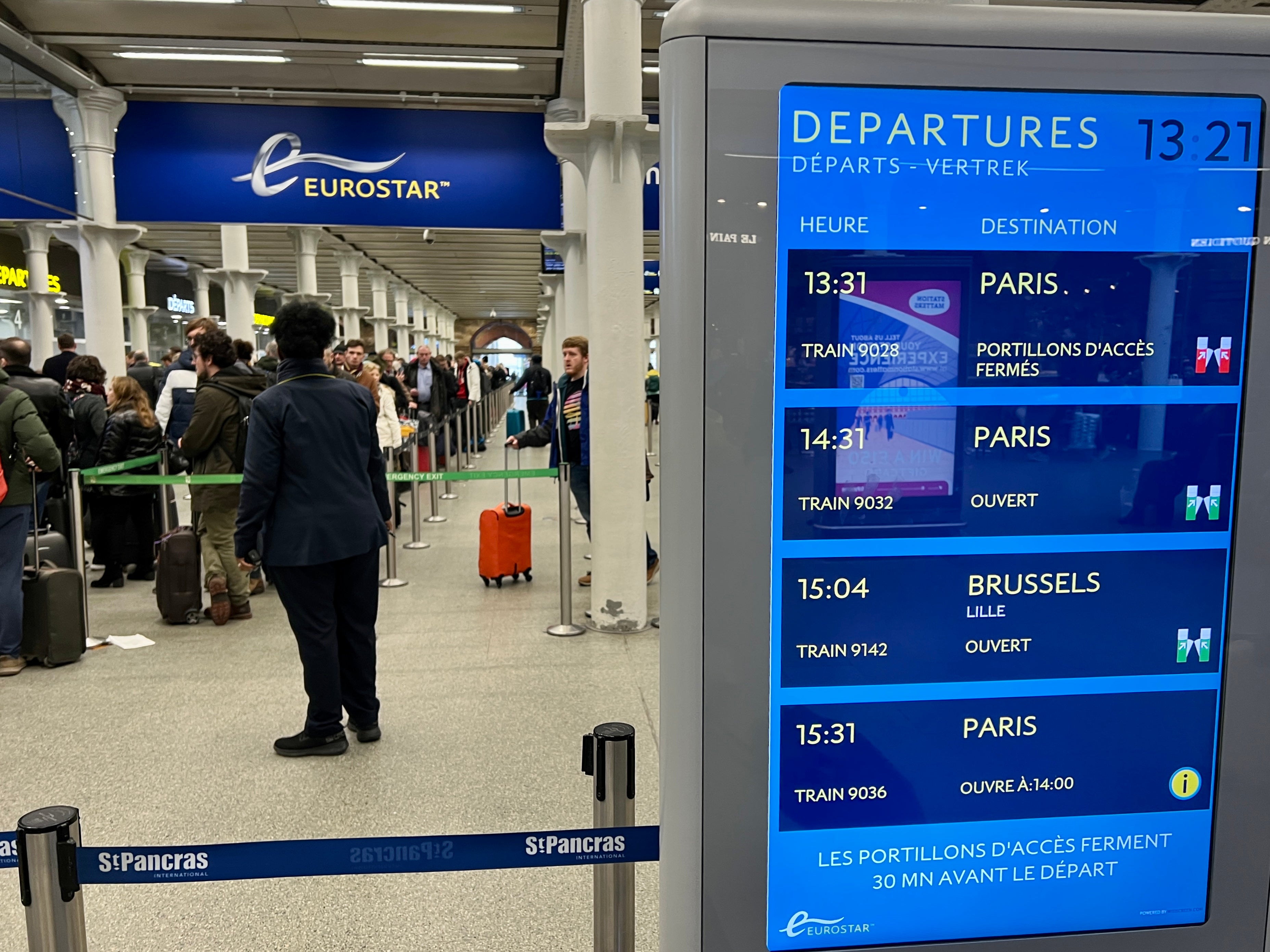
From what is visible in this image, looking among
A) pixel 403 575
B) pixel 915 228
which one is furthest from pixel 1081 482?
pixel 403 575

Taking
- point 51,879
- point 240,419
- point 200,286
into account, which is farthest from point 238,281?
point 200,286

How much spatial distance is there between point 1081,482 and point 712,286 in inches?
28.1

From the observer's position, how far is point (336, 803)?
3.82m

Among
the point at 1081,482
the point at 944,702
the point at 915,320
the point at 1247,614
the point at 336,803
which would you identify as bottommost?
the point at 336,803

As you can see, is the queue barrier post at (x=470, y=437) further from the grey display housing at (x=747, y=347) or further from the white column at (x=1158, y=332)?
the white column at (x=1158, y=332)

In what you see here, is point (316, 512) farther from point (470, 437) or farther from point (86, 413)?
point (470, 437)

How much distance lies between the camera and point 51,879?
1881mm

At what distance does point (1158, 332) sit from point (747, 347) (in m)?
0.70

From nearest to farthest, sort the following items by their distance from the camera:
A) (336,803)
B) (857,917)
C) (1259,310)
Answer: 1. (1259,310)
2. (857,917)
3. (336,803)

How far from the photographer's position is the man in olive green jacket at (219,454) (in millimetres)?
6387

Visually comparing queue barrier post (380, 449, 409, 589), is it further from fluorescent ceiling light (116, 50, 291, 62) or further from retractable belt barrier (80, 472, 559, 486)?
fluorescent ceiling light (116, 50, 291, 62)

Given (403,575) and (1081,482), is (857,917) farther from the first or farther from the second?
(403,575)

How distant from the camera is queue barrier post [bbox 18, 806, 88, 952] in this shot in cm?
186

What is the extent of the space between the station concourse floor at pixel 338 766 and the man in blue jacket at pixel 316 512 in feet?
1.31
